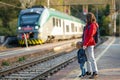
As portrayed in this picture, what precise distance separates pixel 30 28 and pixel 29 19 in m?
1.03

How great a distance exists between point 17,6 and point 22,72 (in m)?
41.7

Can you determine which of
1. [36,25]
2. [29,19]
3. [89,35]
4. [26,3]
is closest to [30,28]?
[36,25]

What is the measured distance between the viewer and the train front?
36594 mm

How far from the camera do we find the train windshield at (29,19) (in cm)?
3694

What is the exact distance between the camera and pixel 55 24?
4203 cm

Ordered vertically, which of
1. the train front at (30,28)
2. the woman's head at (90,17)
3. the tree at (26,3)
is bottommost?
the train front at (30,28)

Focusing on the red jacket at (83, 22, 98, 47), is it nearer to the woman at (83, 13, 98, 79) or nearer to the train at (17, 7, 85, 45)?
the woman at (83, 13, 98, 79)

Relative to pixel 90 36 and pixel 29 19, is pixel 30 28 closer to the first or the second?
pixel 29 19

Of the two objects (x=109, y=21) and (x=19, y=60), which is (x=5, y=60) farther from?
(x=109, y=21)

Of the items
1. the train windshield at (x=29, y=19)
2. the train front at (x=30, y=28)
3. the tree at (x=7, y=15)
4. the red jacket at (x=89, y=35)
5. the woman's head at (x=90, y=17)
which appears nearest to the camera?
the woman's head at (x=90, y=17)

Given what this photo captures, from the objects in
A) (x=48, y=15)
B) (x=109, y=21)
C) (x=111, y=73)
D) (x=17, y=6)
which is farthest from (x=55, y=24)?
(x=109, y=21)

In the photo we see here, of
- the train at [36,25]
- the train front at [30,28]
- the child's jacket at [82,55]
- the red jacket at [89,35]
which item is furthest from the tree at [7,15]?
the red jacket at [89,35]

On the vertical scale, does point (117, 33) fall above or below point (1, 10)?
below

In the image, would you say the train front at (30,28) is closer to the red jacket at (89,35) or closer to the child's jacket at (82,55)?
the child's jacket at (82,55)
